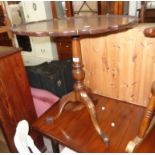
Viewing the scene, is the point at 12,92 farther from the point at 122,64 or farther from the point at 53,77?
the point at 122,64

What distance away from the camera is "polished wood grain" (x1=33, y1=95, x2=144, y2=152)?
1027 millimetres

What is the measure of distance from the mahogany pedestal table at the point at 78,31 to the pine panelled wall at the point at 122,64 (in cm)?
12

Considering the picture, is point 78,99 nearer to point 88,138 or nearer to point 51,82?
point 88,138

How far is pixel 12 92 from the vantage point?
1158mm

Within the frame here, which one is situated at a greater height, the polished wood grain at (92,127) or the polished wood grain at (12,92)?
the polished wood grain at (12,92)

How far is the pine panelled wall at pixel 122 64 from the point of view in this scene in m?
1.11

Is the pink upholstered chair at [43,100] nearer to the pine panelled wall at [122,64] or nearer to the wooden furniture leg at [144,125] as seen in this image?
the pine panelled wall at [122,64]

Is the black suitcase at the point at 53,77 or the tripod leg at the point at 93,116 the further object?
the black suitcase at the point at 53,77

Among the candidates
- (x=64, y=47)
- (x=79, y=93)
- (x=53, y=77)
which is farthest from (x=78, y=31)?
(x=64, y=47)

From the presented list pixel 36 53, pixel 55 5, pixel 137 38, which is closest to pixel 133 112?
pixel 137 38

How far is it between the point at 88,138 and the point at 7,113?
0.57 m

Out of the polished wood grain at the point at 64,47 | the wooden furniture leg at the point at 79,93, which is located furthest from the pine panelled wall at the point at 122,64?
the polished wood grain at the point at 64,47

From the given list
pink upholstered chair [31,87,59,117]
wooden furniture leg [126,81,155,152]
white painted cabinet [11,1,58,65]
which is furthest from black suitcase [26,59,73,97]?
wooden furniture leg [126,81,155,152]

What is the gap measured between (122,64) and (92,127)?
1.63 feet
